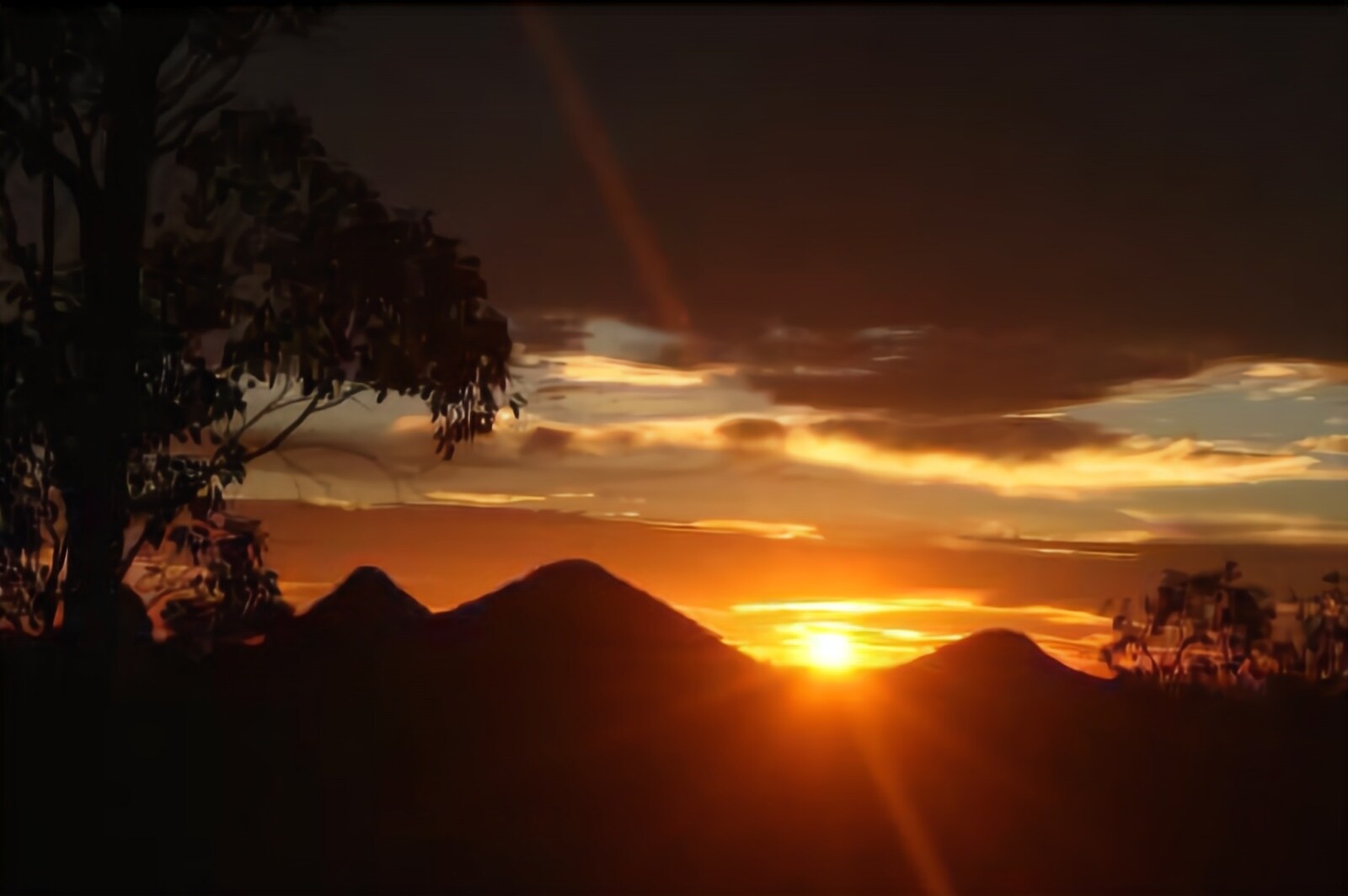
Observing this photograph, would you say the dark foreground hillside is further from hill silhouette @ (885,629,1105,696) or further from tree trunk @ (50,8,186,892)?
tree trunk @ (50,8,186,892)

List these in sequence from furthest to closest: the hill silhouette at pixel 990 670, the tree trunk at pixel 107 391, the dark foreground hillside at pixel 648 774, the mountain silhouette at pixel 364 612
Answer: the tree trunk at pixel 107 391
the mountain silhouette at pixel 364 612
the hill silhouette at pixel 990 670
the dark foreground hillside at pixel 648 774

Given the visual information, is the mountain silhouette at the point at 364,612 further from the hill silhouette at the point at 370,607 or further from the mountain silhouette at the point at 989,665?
the mountain silhouette at the point at 989,665

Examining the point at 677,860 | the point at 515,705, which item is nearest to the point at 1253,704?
the point at 677,860

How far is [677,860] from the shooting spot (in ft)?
16.3

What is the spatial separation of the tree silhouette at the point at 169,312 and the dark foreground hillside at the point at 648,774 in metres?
0.62

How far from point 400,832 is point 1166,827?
2.60 m

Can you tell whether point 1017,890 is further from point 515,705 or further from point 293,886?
point 293,886

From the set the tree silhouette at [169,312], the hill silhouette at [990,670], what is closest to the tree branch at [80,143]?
the tree silhouette at [169,312]

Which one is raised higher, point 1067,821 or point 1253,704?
point 1253,704

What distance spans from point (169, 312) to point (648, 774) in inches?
98.5

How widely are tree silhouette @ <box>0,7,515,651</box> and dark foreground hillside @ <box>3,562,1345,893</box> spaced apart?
0.62 meters

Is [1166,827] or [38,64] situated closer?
[1166,827]

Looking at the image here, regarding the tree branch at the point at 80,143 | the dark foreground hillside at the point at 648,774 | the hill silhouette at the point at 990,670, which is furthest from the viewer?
the tree branch at the point at 80,143

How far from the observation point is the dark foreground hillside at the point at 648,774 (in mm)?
4988
